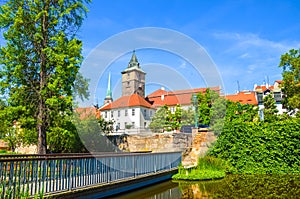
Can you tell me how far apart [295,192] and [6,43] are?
12.2 m

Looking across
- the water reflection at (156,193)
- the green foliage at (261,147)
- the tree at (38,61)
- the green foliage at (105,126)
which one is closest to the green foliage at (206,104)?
the green foliage at (105,126)

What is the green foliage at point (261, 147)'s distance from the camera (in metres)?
11.6

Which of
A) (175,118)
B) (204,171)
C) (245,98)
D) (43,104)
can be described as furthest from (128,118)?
(245,98)

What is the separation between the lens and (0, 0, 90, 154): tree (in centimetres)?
1127

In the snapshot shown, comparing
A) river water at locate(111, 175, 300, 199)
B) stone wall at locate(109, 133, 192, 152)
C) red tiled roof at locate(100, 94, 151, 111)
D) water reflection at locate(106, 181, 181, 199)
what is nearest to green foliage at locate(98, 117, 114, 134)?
stone wall at locate(109, 133, 192, 152)

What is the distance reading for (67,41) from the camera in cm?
1250

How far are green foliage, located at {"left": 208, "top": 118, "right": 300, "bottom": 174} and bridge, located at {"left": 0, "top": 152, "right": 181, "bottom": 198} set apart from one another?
529 centimetres

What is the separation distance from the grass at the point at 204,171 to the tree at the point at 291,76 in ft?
32.0

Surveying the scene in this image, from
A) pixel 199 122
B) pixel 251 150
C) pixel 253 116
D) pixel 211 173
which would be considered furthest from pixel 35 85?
pixel 253 116

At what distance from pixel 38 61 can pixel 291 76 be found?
54.1ft

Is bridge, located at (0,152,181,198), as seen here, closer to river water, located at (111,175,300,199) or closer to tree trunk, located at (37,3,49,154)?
river water, located at (111,175,300,199)

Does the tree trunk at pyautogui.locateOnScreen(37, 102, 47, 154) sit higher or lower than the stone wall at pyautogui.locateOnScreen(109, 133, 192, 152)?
higher

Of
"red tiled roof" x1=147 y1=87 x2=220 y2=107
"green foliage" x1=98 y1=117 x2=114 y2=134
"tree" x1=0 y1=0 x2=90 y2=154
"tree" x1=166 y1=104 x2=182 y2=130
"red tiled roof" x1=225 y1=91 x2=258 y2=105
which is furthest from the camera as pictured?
"red tiled roof" x1=225 y1=91 x2=258 y2=105

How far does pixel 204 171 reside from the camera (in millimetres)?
10539
